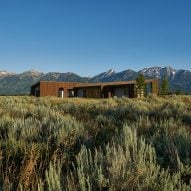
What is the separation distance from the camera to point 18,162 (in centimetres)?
573

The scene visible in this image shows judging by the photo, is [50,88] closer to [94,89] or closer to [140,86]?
[94,89]

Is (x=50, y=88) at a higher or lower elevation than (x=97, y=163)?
higher

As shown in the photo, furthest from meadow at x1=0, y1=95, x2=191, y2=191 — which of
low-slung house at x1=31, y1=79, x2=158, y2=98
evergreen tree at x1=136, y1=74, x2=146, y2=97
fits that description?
low-slung house at x1=31, y1=79, x2=158, y2=98

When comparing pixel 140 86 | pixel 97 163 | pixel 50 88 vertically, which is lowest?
pixel 97 163

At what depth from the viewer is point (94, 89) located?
71500 millimetres

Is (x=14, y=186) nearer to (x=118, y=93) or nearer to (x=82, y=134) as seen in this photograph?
(x=82, y=134)

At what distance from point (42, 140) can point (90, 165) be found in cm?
250

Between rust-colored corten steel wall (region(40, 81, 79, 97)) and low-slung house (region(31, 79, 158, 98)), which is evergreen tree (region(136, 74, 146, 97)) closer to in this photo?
low-slung house (region(31, 79, 158, 98))

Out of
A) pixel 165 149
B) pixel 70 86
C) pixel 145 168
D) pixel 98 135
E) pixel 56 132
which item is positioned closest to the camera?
pixel 145 168

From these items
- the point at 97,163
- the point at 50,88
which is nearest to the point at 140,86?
the point at 50,88

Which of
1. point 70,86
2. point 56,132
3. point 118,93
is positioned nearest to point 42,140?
point 56,132

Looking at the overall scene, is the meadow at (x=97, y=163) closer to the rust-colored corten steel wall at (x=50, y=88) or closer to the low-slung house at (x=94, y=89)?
the low-slung house at (x=94, y=89)

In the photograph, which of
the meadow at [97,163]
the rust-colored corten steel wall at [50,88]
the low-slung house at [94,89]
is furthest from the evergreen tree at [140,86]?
the meadow at [97,163]

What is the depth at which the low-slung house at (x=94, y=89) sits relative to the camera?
67250 millimetres
